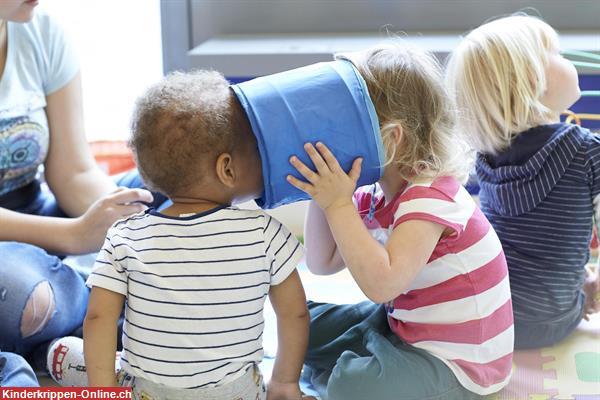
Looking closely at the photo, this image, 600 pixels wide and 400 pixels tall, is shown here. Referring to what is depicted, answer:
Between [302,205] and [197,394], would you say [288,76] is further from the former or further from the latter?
[302,205]

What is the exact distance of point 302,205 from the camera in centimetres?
186

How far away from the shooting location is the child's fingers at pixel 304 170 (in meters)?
0.98

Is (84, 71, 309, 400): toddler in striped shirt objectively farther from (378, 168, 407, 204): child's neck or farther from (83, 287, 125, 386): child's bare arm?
(378, 168, 407, 204): child's neck

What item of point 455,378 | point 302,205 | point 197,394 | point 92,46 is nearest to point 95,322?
point 197,394

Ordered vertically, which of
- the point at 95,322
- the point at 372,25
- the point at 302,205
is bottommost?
→ the point at 302,205

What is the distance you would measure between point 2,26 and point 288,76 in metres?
0.67

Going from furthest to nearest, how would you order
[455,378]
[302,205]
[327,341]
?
[302,205] < [327,341] < [455,378]

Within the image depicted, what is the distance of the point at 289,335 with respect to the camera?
1069mm

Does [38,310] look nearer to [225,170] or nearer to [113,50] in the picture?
[225,170]

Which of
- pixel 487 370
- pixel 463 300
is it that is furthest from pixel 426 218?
pixel 487 370

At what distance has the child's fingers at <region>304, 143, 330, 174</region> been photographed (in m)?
Answer: 0.98

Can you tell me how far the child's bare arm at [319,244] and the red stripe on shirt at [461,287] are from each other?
153mm

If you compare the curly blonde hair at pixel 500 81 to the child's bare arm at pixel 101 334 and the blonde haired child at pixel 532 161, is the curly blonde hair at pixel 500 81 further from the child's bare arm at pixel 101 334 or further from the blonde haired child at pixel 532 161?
the child's bare arm at pixel 101 334

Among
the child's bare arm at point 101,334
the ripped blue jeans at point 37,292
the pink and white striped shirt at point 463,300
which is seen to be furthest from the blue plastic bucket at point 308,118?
the ripped blue jeans at point 37,292
